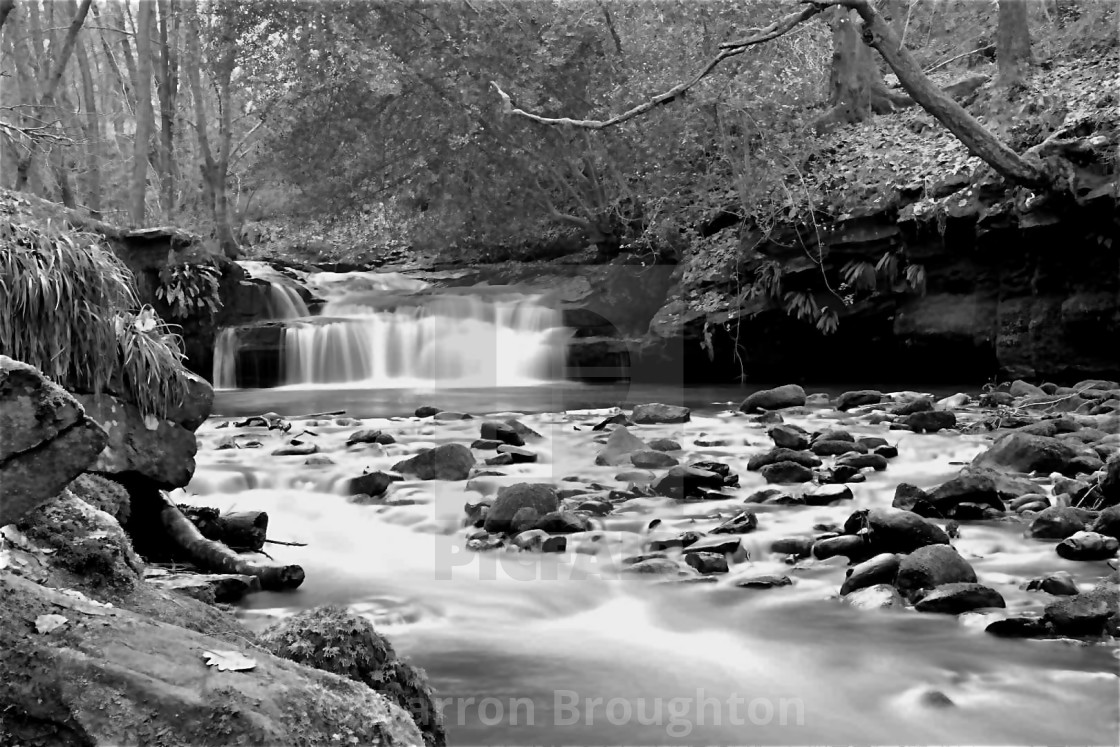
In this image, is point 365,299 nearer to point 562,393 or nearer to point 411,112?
point 411,112

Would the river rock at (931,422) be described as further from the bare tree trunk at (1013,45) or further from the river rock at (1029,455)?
the bare tree trunk at (1013,45)

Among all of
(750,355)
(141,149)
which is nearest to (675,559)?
(750,355)

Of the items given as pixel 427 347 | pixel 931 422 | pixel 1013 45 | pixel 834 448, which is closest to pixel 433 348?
pixel 427 347

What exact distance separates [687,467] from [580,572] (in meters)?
1.97

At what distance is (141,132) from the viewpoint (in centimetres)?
1603

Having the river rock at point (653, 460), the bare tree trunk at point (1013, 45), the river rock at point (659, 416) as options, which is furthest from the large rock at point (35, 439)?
the bare tree trunk at point (1013, 45)

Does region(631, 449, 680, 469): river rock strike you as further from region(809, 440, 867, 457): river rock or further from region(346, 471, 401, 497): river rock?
region(346, 471, 401, 497): river rock

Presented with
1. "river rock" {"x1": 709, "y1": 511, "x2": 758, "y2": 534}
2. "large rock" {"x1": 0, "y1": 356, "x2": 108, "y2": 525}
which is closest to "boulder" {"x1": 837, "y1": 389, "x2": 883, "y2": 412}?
"river rock" {"x1": 709, "y1": 511, "x2": 758, "y2": 534}

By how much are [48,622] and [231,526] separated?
315 centimetres

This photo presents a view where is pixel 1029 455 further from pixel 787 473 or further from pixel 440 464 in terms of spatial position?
pixel 440 464

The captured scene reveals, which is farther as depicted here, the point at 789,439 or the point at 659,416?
the point at 659,416

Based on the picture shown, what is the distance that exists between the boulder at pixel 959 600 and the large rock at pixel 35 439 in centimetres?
351

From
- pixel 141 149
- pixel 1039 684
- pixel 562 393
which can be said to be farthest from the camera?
pixel 141 149

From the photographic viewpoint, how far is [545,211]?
17.8 meters
